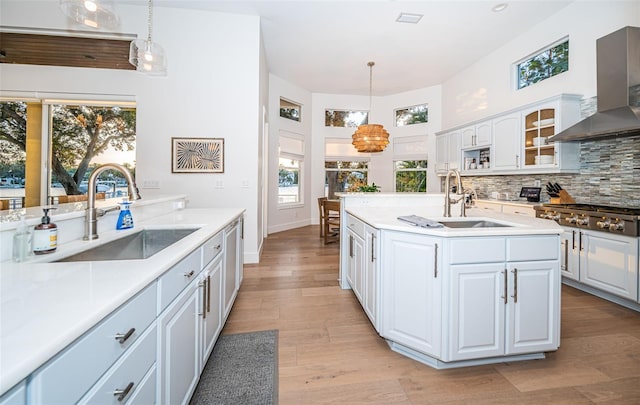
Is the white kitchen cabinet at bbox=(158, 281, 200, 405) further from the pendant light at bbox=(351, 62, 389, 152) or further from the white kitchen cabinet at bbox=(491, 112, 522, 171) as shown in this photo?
the white kitchen cabinet at bbox=(491, 112, 522, 171)

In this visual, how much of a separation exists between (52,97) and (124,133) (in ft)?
3.23

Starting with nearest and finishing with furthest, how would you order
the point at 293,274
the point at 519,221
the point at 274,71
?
the point at 519,221 → the point at 293,274 → the point at 274,71

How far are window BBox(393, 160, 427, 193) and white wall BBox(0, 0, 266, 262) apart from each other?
472 cm

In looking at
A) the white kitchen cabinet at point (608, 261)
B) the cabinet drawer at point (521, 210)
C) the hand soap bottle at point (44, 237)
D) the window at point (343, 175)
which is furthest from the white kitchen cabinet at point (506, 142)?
the hand soap bottle at point (44, 237)

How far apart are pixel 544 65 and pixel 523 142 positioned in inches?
50.0

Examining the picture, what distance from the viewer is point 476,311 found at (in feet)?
5.57

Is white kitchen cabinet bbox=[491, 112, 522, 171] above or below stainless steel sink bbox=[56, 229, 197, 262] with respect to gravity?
above

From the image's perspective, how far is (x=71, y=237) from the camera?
56.6 inches

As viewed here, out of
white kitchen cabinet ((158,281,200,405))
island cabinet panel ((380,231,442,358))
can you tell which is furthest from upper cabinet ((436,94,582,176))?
white kitchen cabinet ((158,281,200,405))

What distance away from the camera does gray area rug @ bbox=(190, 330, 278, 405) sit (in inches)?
59.7

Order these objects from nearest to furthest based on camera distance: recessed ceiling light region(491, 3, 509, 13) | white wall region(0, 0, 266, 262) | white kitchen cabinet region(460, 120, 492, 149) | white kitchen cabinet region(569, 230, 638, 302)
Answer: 1. white kitchen cabinet region(569, 230, 638, 302)
2. recessed ceiling light region(491, 3, 509, 13)
3. white wall region(0, 0, 266, 262)
4. white kitchen cabinet region(460, 120, 492, 149)

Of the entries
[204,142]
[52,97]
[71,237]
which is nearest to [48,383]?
[71,237]

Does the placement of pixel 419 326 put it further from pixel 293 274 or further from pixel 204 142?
pixel 204 142

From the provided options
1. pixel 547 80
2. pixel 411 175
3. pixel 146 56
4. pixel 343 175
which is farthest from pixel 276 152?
pixel 547 80
